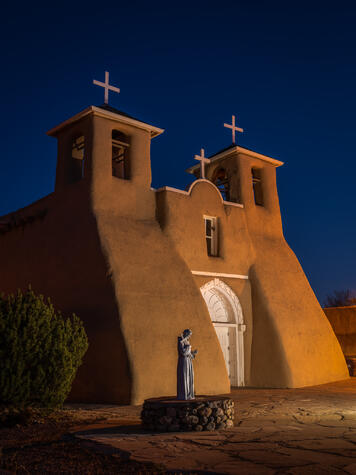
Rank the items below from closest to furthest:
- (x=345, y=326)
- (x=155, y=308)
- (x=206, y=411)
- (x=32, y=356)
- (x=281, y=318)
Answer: (x=206, y=411), (x=32, y=356), (x=155, y=308), (x=281, y=318), (x=345, y=326)

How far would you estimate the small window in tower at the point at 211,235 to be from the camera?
54.4ft

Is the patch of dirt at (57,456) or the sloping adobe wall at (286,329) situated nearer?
the patch of dirt at (57,456)

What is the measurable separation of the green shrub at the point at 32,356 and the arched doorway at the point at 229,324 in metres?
7.08

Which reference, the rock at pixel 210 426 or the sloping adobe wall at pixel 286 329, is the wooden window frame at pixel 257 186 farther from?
the rock at pixel 210 426

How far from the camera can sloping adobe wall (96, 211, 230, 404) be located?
12.3 metres

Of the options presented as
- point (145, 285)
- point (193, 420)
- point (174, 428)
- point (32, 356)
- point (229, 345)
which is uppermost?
point (145, 285)

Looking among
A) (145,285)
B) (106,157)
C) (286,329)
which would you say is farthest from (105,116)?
(286,329)

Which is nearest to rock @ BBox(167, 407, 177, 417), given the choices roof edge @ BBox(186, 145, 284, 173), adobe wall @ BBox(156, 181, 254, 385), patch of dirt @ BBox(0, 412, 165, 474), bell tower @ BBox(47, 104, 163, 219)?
patch of dirt @ BBox(0, 412, 165, 474)

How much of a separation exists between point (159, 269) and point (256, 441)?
7547 mm

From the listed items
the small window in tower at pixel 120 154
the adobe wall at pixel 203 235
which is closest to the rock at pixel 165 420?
the adobe wall at pixel 203 235

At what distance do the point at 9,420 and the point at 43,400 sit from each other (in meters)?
0.67

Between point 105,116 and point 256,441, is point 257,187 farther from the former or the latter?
point 256,441

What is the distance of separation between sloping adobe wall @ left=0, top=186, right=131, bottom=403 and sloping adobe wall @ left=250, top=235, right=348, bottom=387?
5.84 meters

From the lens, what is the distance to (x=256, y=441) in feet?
22.3
